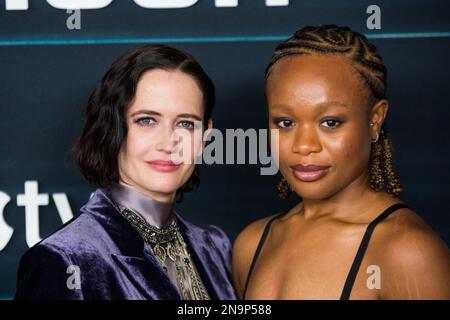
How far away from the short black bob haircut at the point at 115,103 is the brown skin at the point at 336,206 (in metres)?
0.30

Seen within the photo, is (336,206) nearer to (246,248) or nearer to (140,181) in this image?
(246,248)

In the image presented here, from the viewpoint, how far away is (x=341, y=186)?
6.91 ft

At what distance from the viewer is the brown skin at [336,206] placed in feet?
6.35

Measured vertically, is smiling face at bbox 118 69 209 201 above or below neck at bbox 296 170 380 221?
above

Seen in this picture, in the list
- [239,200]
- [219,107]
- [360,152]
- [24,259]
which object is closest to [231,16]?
[219,107]

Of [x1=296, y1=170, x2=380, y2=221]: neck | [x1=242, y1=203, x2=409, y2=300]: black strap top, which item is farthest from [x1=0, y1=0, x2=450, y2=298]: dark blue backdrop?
[x1=242, y1=203, x2=409, y2=300]: black strap top

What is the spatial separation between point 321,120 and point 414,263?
0.43 meters

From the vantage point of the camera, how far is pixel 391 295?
1969mm

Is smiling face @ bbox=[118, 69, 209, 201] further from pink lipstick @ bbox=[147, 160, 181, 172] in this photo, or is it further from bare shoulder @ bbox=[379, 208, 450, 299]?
bare shoulder @ bbox=[379, 208, 450, 299]

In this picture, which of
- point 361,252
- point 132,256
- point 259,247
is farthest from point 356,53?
point 132,256

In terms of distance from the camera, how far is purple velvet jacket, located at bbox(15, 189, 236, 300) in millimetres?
2057

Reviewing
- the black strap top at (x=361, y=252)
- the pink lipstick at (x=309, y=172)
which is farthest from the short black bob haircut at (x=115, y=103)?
the black strap top at (x=361, y=252)

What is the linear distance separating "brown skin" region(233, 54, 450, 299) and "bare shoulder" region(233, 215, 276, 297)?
0.16 m
